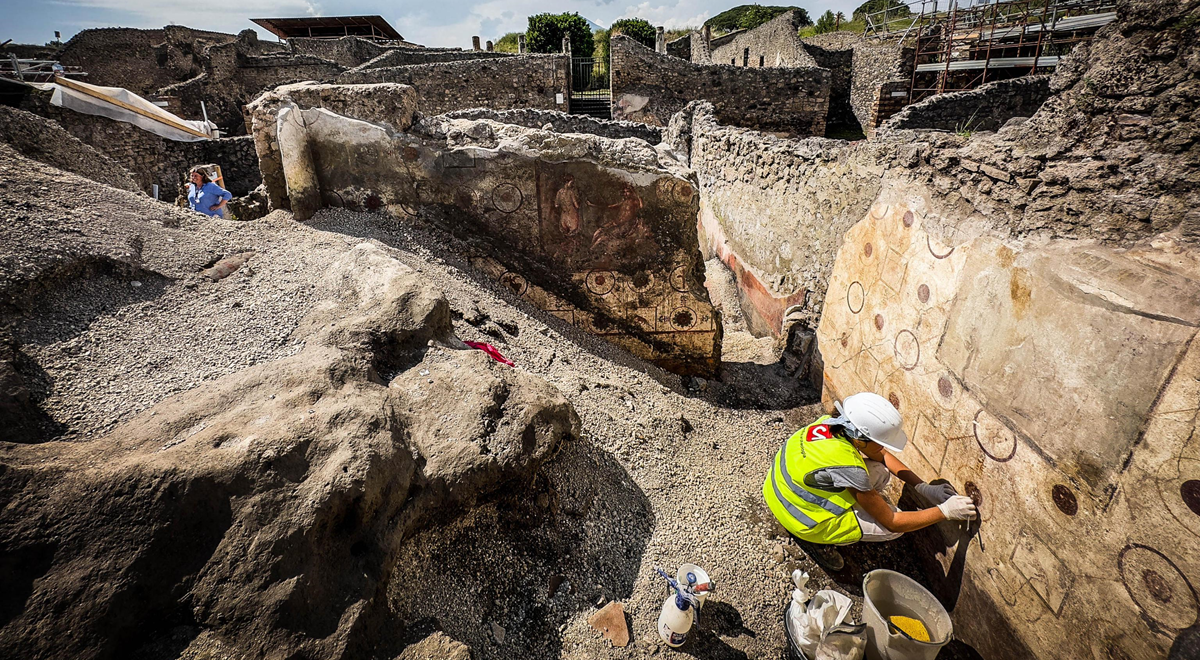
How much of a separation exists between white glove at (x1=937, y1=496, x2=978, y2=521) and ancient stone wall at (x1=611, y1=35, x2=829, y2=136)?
1156 centimetres

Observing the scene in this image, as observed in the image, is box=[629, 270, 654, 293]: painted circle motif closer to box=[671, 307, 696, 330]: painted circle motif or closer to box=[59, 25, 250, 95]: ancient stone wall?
box=[671, 307, 696, 330]: painted circle motif

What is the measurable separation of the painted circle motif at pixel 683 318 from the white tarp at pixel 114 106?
1016cm

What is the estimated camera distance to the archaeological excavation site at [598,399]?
5.47 feet

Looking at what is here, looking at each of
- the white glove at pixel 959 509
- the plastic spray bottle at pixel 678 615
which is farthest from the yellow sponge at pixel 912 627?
the plastic spray bottle at pixel 678 615

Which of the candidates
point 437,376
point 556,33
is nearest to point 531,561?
point 437,376

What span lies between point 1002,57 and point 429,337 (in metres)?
14.1

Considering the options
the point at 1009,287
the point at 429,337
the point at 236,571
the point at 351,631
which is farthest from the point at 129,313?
the point at 1009,287

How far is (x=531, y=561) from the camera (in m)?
2.39

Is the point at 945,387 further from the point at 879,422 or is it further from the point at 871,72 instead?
the point at 871,72

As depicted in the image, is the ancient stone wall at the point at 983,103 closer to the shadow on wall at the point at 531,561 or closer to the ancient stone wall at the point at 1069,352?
the ancient stone wall at the point at 1069,352

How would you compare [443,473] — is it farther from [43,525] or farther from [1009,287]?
[1009,287]

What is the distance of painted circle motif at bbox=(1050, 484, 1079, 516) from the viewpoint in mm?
2092

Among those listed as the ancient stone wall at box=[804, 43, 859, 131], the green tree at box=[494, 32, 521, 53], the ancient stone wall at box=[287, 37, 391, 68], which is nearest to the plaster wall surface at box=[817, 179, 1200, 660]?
the ancient stone wall at box=[804, 43, 859, 131]

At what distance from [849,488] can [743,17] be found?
37608mm
